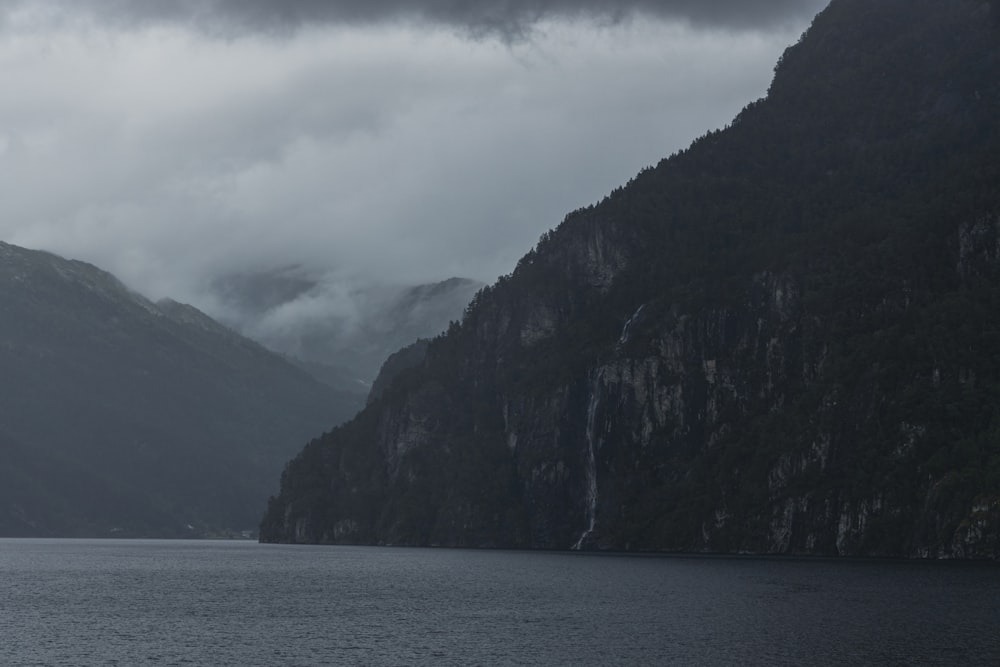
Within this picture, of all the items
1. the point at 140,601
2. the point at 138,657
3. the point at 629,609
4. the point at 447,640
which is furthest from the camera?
the point at 140,601

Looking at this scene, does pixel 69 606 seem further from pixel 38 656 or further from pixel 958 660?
pixel 958 660

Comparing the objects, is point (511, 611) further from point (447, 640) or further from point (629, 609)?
point (447, 640)

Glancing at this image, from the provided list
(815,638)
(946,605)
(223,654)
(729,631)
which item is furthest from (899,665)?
(223,654)

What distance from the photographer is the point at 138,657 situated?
118 m

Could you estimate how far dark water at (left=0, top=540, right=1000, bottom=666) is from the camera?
117m

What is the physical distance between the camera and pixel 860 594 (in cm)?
16325

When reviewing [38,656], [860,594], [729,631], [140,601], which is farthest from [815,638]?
[140,601]

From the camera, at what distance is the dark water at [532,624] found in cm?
11681

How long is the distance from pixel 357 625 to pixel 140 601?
43073 millimetres

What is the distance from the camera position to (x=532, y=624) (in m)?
142

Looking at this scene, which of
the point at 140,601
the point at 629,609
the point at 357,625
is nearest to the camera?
the point at 357,625

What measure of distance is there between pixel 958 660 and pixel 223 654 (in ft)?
202

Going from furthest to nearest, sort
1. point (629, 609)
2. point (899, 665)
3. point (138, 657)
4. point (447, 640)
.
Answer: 1. point (629, 609)
2. point (447, 640)
3. point (138, 657)
4. point (899, 665)

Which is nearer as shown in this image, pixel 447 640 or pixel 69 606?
pixel 447 640
